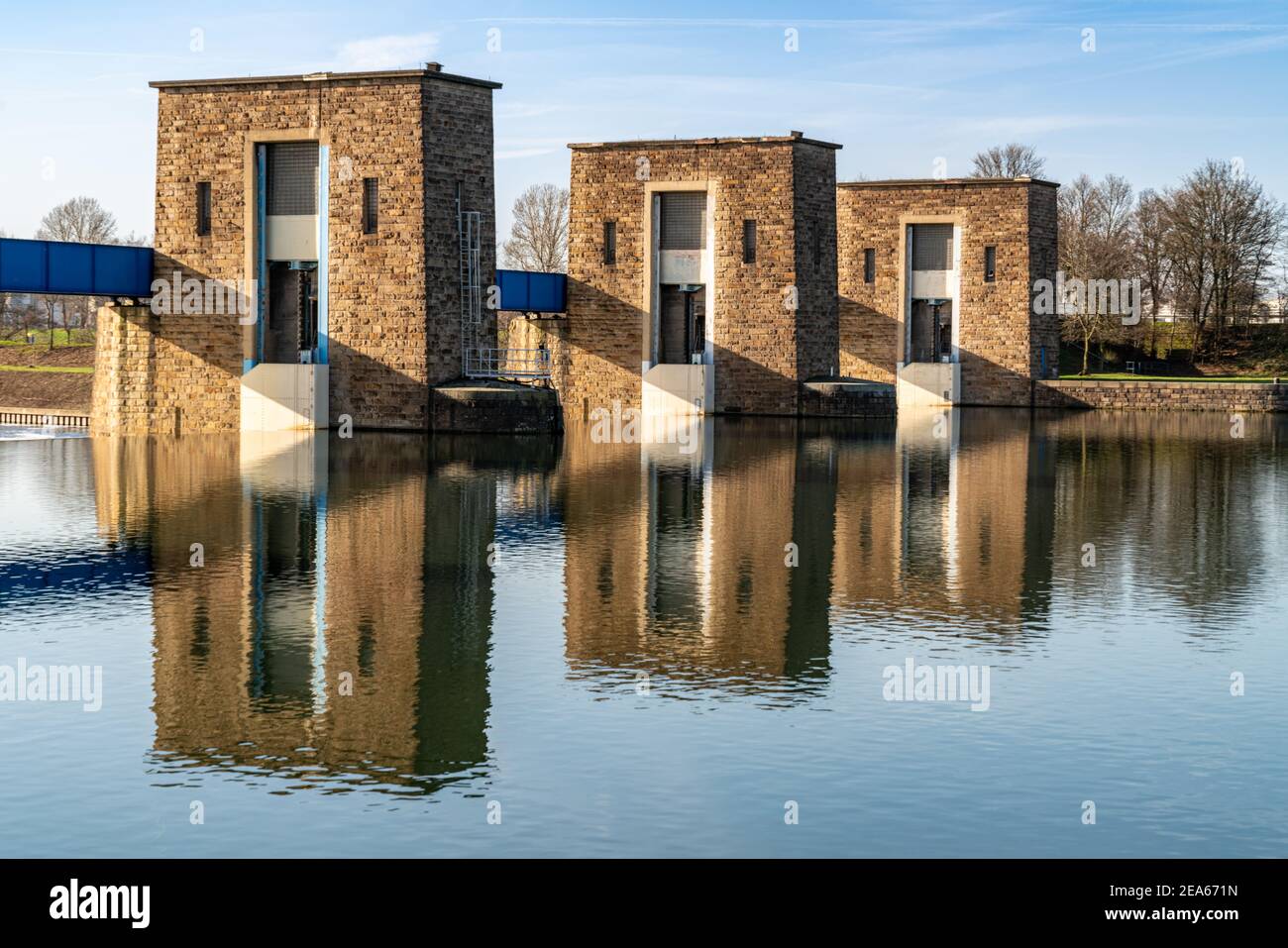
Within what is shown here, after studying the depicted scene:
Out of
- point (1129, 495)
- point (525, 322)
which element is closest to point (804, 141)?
point (525, 322)

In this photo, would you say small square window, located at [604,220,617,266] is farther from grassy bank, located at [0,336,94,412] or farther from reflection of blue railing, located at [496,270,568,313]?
grassy bank, located at [0,336,94,412]

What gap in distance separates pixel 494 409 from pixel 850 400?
1198 cm

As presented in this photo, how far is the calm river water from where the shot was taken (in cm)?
811

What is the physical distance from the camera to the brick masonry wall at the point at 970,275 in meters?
51.5

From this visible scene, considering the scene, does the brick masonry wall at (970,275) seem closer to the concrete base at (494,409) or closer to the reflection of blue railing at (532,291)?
the reflection of blue railing at (532,291)

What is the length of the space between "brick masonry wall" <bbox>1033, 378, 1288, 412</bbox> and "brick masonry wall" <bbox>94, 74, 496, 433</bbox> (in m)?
23.9

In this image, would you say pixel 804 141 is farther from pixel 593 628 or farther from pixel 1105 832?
pixel 1105 832

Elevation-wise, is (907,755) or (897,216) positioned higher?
(897,216)

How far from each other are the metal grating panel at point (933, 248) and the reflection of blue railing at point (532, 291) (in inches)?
544

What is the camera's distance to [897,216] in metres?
51.9

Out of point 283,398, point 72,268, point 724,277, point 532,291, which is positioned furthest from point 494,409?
point 724,277

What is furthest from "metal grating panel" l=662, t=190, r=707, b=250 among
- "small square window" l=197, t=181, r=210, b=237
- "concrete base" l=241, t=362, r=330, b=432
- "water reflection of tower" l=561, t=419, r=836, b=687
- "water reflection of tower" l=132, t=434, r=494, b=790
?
"water reflection of tower" l=132, t=434, r=494, b=790

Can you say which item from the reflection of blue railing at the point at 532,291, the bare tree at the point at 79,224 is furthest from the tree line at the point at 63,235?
the reflection of blue railing at the point at 532,291
